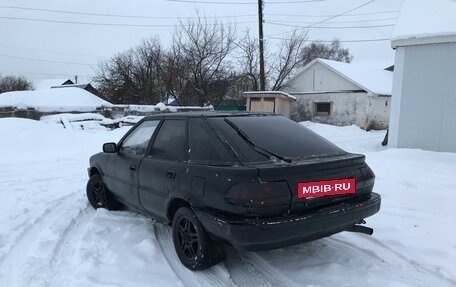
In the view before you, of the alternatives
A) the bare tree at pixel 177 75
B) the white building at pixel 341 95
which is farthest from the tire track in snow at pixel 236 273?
the bare tree at pixel 177 75

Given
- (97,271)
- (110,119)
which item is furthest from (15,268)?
(110,119)

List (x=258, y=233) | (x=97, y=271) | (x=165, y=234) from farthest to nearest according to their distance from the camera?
1. (x=165, y=234)
2. (x=97, y=271)
3. (x=258, y=233)

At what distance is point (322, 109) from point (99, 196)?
21.9 meters

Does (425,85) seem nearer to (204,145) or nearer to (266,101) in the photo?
(204,145)

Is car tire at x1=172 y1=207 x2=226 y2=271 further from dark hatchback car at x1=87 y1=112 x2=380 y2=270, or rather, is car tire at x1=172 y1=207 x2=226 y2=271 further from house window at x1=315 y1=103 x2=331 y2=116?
house window at x1=315 y1=103 x2=331 y2=116

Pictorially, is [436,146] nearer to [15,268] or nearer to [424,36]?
[424,36]

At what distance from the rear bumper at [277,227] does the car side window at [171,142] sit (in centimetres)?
77

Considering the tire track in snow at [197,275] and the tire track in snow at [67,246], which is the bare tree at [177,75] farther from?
the tire track in snow at [197,275]

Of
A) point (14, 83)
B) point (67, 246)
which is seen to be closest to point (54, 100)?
point (67, 246)

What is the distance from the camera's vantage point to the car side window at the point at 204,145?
3627mm

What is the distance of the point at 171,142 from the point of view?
14.2ft

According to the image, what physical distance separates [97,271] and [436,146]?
9.46 meters

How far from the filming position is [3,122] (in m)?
13.7

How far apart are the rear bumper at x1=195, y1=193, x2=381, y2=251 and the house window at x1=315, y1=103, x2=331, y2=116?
74.7ft
